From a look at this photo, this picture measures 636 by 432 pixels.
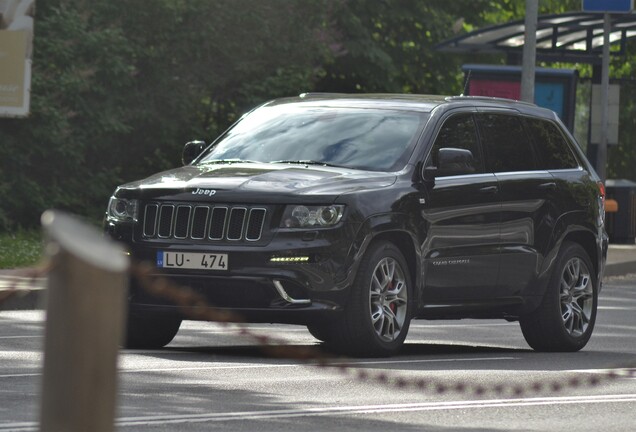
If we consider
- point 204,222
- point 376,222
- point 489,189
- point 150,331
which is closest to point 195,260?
point 204,222

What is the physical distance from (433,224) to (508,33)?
56.7 ft

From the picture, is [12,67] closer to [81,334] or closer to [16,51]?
[16,51]

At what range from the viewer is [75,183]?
29078mm

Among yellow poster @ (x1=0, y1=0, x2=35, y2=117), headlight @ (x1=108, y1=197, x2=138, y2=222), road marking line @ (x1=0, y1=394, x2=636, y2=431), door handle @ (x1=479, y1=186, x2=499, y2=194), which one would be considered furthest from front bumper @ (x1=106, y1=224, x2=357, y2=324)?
yellow poster @ (x1=0, y1=0, x2=35, y2=117)

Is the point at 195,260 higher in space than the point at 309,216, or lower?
lower

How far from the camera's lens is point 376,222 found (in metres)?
11.6

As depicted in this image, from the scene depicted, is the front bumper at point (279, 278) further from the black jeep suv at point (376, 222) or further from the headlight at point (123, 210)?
the headlight at point (123, 210)

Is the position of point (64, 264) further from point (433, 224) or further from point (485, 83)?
point (485, 83)

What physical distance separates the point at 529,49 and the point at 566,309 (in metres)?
11.9

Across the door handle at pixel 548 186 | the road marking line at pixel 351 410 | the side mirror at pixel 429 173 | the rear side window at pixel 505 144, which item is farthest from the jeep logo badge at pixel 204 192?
the door handle at pixel 548 186

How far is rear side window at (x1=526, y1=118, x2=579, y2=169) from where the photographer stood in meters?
13.8

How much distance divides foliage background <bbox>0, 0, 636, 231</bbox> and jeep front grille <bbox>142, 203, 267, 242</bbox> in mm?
14961

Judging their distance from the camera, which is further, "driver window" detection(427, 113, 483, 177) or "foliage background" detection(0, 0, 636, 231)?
"foliage background" detection(0, 0, 636, 231)

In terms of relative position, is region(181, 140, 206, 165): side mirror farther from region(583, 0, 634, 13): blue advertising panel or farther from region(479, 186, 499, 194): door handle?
region(583, 0, 634, 13): blue advertising panel
